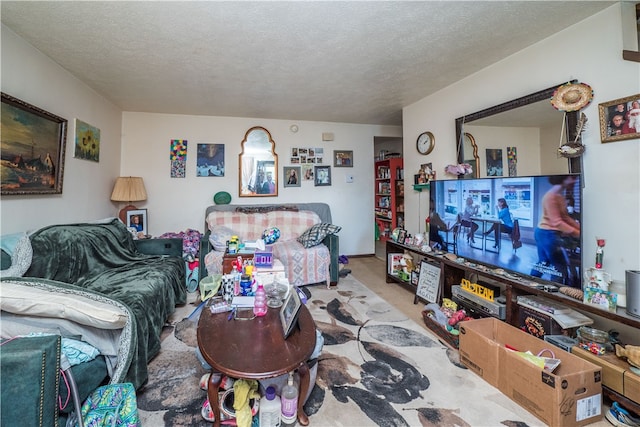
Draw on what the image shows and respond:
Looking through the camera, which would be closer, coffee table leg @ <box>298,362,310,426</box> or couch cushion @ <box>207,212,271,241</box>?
Result: coffee table leg @ <box>298,362,310,426</box>

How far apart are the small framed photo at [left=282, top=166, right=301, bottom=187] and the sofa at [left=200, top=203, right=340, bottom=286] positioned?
0.39m

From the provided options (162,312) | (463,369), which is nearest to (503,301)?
(463,369)

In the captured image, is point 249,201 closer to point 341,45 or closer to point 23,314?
point 341,45

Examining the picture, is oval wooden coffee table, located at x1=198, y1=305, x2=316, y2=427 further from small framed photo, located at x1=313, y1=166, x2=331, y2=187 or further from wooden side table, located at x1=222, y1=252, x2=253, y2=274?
small framed photo, located at x1=313, y1=166, x2=331, y2=187

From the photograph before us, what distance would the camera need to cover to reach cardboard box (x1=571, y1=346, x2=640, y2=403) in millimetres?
1316

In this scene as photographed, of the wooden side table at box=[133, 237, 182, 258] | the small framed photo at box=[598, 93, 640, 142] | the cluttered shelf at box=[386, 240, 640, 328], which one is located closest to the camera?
the cluttered shelf at box=[386, 240, 640, 328]

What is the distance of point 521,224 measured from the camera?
2.02 metres

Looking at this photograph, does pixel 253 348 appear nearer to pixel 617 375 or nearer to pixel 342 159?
pixel 617 375

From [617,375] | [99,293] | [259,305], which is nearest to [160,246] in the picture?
[99,293]

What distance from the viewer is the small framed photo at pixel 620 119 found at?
159 centimetres

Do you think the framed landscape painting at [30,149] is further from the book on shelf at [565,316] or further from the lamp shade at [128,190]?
the book on shelf at [565,316]

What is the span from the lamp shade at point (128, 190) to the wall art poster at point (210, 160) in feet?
2.52

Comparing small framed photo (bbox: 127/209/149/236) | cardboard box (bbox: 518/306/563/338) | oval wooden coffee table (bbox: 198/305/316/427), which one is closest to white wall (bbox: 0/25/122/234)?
small framed photo (bbox: 127/209/149/236)

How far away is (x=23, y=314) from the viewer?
1244 millimetres
